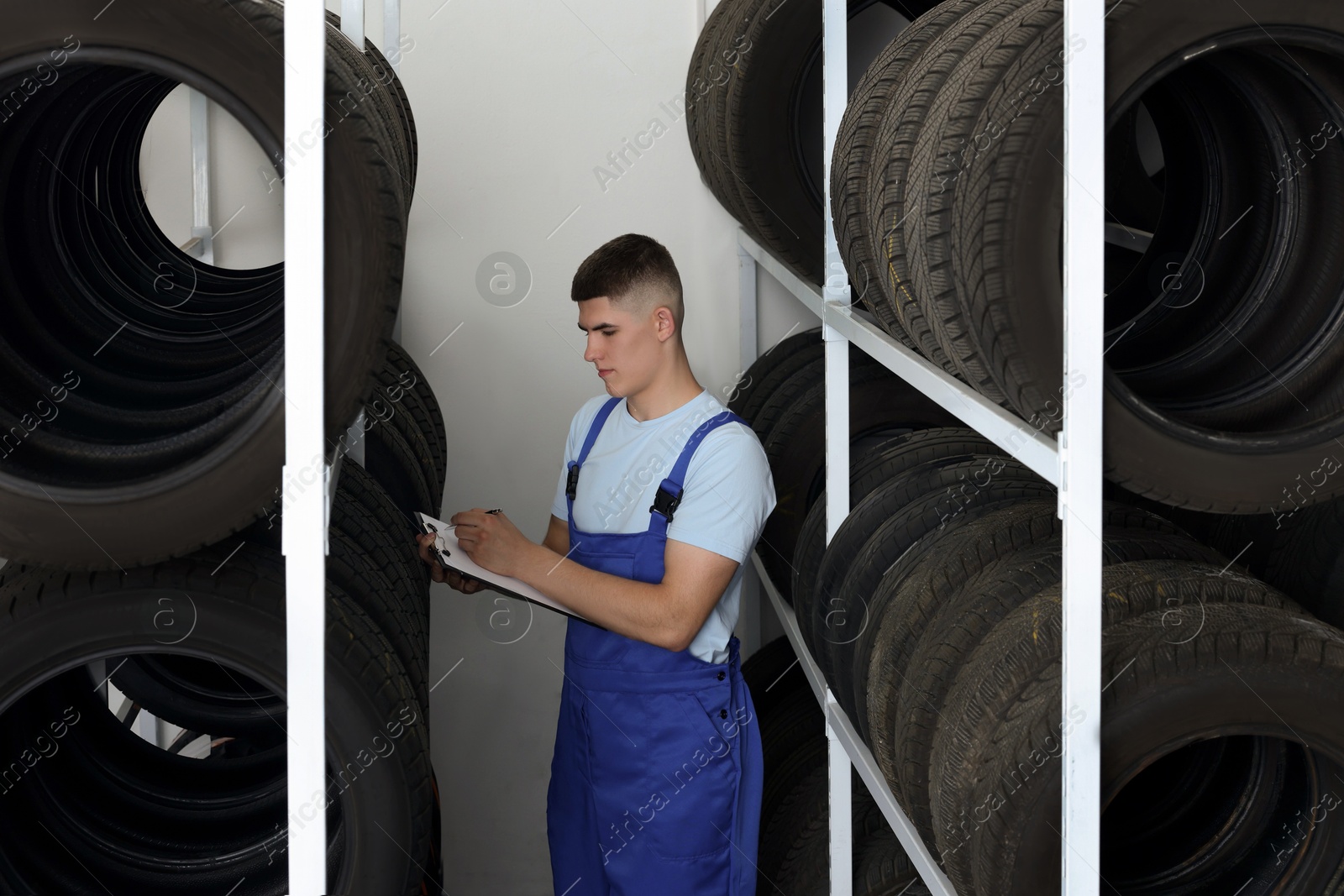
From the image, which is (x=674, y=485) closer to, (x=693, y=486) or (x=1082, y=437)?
(x=693, y=486)

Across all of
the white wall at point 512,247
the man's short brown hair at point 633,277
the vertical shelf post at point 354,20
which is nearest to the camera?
the man's short brown hair at point 633,277

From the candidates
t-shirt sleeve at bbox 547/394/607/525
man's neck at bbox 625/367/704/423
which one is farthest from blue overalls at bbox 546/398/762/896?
t-shirt sleeve at bbox 547/394/607/525

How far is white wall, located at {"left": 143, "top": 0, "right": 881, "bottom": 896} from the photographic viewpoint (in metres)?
3.26

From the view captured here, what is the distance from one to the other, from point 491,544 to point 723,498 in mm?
415

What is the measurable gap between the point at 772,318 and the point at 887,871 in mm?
1751

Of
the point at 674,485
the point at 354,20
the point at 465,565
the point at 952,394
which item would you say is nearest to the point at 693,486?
the point at 674,485

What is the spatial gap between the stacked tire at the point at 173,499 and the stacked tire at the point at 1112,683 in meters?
0.64

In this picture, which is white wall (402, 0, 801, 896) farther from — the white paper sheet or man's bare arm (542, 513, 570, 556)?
the white paper sheet

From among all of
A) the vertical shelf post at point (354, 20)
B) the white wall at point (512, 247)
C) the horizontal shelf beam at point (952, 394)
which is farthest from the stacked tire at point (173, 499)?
the white wall at point (512, 247)

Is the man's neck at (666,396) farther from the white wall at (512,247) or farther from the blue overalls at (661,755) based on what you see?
the white wall at (512,247)

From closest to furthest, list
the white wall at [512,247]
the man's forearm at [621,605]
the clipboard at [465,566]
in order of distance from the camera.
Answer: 1. the clipboard at [465,566]
2. the man's forearm at [621,605]
3. the white wall at [512,247]

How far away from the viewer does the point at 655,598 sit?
6.86ft

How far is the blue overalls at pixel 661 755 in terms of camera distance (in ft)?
6.97

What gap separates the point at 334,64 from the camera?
123 centimetres
